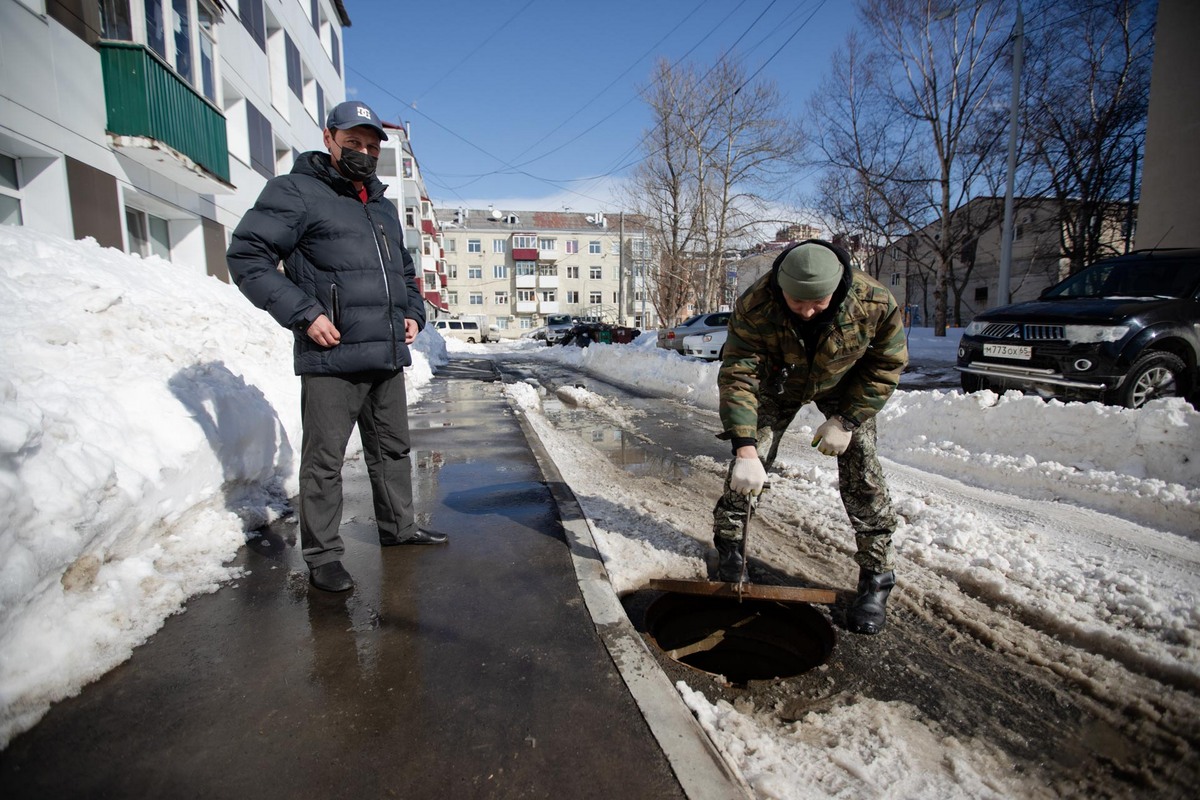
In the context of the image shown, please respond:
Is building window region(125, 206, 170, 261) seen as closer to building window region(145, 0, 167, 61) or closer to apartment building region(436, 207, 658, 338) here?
building window region(145, 0, 167, 61)

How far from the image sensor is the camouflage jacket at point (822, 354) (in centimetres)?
251

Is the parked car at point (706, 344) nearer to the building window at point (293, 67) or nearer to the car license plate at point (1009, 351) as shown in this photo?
the car license plate at point (1009, 351)

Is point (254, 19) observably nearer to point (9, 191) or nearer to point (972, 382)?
point (9, 191)

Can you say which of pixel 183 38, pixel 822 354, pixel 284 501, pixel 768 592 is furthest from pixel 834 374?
pixel 183 38

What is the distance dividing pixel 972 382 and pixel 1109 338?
1.73 meters

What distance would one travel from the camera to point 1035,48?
2159 cm

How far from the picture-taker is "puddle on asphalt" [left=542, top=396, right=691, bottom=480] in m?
5.64

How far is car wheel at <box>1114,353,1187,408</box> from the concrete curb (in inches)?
234

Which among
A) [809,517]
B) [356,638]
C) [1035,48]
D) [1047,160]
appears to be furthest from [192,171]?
[1047,160]

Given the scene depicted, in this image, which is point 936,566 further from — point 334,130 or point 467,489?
point 334,130

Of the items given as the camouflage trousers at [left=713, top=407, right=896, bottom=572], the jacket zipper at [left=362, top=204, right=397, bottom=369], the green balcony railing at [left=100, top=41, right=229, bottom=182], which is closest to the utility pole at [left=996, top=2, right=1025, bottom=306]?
the camouflage trousers at [left=713, top=407, right=896, bottom=572]

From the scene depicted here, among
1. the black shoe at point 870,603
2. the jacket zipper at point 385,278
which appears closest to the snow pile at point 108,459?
the jacket zipper at point 385,278

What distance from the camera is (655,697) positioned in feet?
6.61

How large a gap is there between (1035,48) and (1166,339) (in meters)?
22.8
